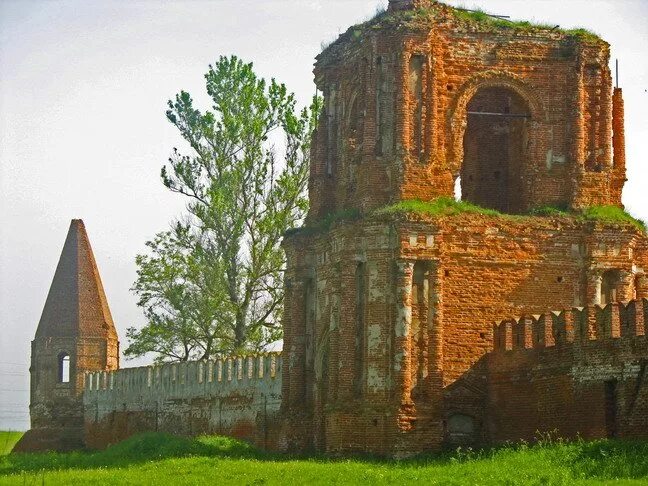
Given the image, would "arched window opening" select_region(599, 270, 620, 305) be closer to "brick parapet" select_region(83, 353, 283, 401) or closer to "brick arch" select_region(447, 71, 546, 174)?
"brick arch" select_region(447, 71, 546, 174)

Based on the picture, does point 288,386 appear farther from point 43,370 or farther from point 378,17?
point 43,370

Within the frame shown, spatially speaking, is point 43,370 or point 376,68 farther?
point 43,370

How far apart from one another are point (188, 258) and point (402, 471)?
16.4 m

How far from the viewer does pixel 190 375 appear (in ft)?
111

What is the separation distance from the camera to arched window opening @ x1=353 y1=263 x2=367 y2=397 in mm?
24734

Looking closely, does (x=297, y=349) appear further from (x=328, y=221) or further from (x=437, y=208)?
(x=437, y=208)

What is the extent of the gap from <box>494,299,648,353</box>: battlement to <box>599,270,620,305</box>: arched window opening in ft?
5.75

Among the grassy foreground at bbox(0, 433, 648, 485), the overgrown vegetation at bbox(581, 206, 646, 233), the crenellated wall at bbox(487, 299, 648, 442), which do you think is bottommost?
the grassy foreground at bbox(0, 433, 648, 485)

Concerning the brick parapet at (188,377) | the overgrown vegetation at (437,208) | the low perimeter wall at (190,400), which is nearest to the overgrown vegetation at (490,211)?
the overgrown vegetation at (437,208)

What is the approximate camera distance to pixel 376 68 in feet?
84.4

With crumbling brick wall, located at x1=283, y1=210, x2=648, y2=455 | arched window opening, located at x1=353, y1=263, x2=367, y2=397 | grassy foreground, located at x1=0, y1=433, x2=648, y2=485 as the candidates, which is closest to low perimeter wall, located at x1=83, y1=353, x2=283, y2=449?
grassy foreground, located at x1=0, y1=433, x2=648, y2=485

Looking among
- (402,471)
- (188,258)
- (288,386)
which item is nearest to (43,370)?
(188,258)

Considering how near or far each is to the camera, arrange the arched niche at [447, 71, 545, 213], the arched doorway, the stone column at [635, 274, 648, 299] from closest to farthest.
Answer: the stone column at [635, 274, 648, 299] < the arched niche at [447, 71, 545, 213] < the arched doorway

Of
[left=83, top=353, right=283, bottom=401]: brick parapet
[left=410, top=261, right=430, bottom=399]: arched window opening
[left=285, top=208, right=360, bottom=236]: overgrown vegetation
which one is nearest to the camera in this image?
[left=410, top=261, right=430, bottom=399]: arched window opening
